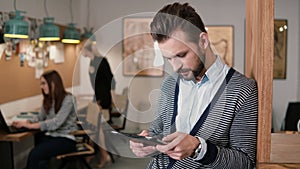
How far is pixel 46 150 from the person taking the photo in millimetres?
1557

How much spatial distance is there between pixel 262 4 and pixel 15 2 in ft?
4.11

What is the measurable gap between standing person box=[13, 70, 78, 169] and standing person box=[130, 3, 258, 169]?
1.08 meters

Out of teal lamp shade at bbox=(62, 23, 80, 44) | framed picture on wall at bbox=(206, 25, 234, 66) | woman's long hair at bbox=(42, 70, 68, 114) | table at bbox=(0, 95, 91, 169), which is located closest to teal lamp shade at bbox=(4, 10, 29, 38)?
woman's long hair at bbox=(42, 70, 68, 114)

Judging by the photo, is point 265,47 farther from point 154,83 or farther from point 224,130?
point 154,83

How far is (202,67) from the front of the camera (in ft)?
1.63

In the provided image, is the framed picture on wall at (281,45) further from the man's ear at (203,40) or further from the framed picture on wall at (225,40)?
the man's ear at (203,40)

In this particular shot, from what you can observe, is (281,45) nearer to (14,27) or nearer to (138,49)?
(138,49)

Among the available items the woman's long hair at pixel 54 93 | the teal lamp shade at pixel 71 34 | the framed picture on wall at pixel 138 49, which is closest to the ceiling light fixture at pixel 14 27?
the woman's long hair at pixel 54 93

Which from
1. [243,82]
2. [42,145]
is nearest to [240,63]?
[243,82]

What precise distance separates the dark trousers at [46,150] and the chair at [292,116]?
3.11ft

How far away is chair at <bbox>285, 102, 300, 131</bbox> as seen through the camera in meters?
0.71

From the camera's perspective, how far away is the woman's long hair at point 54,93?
1.54 metres

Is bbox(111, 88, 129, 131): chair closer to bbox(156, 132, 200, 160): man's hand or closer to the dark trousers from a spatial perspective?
bbox(156, 132, 200, 160): man's hand

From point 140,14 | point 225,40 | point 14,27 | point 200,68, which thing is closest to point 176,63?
point 200,68
